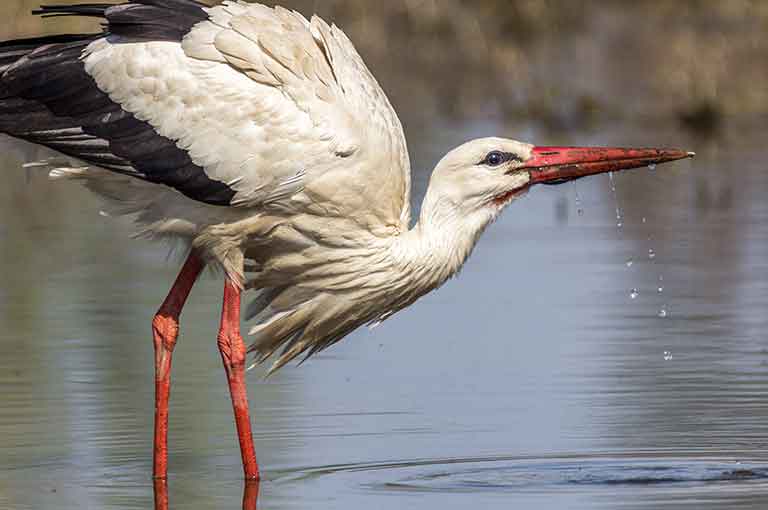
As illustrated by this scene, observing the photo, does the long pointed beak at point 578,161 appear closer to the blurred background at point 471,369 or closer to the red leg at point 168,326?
the blurred background at point 471,369

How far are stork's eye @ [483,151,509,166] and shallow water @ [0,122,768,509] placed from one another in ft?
3.76

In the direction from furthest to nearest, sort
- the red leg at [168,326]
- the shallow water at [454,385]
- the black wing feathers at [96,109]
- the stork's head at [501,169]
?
the red leg at [168,326], the black wing feathers at [96,109], the stork's head at [501,169], the shallow water at [454,385]

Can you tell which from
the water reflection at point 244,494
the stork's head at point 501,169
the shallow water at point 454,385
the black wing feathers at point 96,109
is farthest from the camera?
the black wing feathers at point 96,109

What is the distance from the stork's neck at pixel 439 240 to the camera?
28.8ft

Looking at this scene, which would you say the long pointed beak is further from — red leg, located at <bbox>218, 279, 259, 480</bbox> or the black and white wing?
red leg, located at <bbox>218, 279, 259, 480</bbox>

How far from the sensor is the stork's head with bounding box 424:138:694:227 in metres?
8.77

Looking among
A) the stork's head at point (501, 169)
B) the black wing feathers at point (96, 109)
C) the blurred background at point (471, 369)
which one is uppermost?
the stork's head at point (501, 169)

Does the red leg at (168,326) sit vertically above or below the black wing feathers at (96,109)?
below

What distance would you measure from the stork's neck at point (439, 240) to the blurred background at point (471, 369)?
0.74 m

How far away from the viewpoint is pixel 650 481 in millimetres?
8281

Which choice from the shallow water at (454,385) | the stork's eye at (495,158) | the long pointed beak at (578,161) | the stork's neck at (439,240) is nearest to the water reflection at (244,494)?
the shallow water at (454,385)

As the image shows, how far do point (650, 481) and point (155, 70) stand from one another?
2656 mm

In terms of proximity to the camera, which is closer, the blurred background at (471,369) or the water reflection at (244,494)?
the water reflection at (244,494)

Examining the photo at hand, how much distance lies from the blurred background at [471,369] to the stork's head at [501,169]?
99cm
